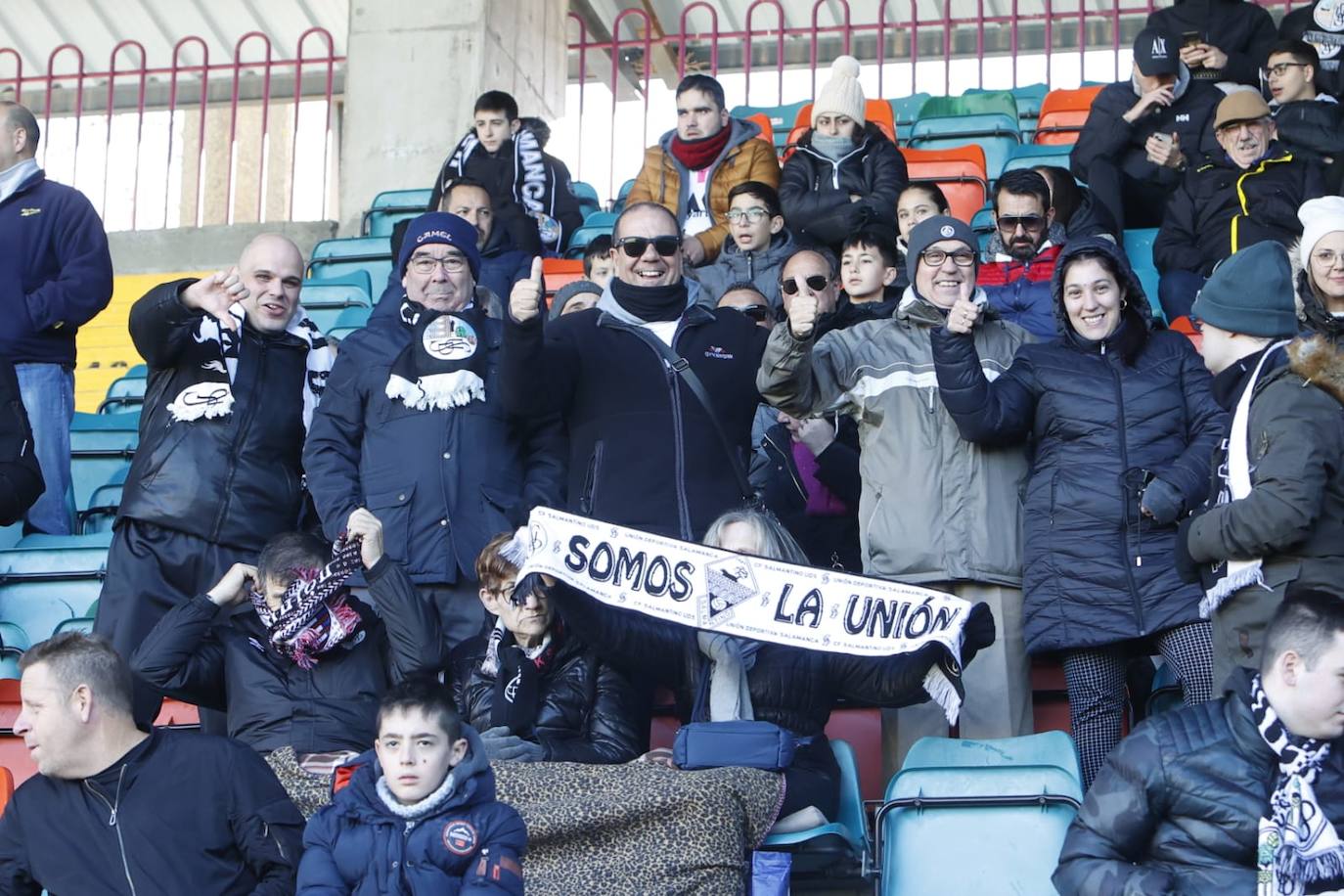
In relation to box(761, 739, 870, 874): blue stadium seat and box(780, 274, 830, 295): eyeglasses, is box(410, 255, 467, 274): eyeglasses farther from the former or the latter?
box(761, 739, 870, 874): blue stadium seat

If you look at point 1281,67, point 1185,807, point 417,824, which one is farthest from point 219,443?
point 1281,67

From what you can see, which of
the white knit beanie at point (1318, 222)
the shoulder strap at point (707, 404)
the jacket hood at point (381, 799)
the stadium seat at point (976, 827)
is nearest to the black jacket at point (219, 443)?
the shoulder strap at point (707, 404)

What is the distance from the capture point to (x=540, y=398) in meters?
6.33

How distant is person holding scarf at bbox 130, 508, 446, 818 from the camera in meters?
5.89

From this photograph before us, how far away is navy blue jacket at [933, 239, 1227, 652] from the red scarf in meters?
3.03

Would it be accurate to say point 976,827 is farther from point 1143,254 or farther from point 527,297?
point 1143,254

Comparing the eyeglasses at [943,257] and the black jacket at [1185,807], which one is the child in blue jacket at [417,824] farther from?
the eyeglasses at [943,257]

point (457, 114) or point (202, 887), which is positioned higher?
point (457, 114)

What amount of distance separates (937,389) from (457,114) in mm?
6428

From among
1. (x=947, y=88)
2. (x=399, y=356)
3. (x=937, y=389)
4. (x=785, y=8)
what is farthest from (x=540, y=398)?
(x=785, y=8)

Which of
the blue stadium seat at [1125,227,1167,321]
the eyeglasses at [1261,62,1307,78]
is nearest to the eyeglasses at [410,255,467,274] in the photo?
the blue stadium seat at [1125,227,1167,321]

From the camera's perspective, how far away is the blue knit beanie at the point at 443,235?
21.9ft

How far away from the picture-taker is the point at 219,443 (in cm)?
661

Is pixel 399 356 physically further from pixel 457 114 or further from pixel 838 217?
pixel 457 114
